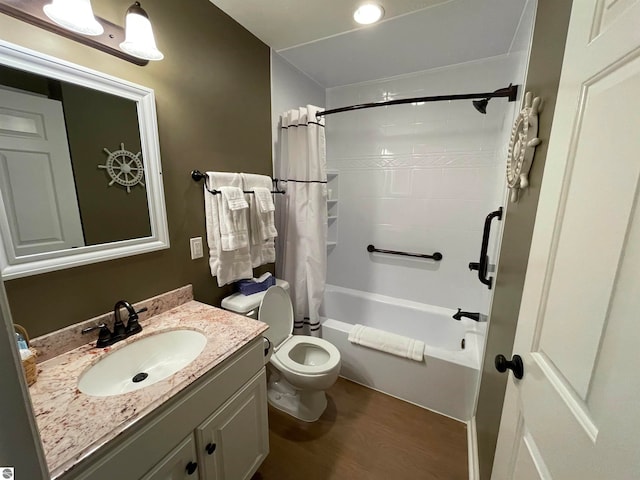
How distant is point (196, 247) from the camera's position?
1475 mm

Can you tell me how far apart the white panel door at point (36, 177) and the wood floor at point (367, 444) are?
1488 mm

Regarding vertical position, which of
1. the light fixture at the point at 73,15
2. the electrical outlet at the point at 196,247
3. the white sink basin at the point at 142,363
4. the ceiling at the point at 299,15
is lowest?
the white sink basin at the point at 142,363

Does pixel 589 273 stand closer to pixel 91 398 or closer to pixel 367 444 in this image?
pixel 91 398

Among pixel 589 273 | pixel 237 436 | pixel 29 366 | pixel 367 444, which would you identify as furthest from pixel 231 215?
pixel 367 444

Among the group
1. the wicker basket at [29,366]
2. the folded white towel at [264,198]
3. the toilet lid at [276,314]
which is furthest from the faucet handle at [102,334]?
the folded white towel at [264,198]

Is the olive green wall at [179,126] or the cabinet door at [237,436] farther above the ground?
the olive green wall at [179,126]

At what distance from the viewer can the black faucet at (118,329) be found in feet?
3.43

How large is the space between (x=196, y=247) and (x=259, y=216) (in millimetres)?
422

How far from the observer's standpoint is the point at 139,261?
1.22 metres

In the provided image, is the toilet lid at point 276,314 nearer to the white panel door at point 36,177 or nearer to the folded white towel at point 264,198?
the folded white towel at point 264,198

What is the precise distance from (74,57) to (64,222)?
61 centimetres

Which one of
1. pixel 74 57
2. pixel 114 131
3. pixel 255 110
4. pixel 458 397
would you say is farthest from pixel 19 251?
pixel 458 397

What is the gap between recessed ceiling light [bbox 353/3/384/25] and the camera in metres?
1.38

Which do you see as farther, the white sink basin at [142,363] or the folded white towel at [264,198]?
the folded white towel at [264,198]
